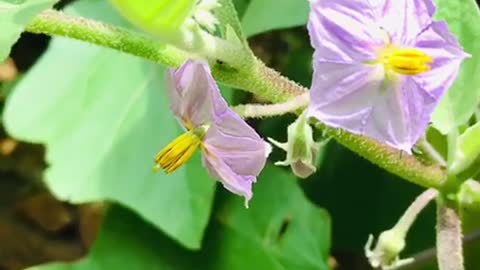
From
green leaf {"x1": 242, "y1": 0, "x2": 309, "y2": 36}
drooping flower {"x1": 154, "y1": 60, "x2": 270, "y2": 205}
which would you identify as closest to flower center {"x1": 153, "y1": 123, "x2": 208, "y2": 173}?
drooping flower {"x1": 154, "y1": 60, "x2": 270, "y2": 205}

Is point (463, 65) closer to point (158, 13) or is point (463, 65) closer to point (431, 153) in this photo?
point (431, 153)

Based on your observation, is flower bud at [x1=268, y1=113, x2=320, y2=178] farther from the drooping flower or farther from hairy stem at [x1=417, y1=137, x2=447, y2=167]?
hairy stem at [x1=417, y1=137, x2=447, y2=167]

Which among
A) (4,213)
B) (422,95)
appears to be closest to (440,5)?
(422,95)

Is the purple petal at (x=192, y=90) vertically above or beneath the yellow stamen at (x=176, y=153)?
above

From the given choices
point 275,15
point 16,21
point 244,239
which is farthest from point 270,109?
point 244,239

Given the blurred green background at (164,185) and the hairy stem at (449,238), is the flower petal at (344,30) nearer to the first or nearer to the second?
the hairy stem at (449,238)

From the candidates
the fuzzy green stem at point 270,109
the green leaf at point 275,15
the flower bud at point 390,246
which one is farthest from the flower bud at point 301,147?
the green leaf at point 275,15

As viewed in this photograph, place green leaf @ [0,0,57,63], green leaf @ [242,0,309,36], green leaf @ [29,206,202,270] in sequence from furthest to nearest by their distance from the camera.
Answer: green leaf @ [29,206,202,270]
green leaf @ [242,0,309,36]
green leaf @ [0,0,57,63]
